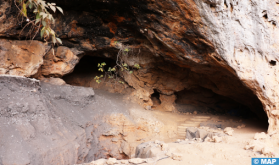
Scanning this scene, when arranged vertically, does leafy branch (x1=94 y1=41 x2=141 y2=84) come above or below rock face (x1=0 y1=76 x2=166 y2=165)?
above

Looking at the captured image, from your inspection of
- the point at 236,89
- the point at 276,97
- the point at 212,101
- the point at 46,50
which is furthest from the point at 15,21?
the point at 212,101

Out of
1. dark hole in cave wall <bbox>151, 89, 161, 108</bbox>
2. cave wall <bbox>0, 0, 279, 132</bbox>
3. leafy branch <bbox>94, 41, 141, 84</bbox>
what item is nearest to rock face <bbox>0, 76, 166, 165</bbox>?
leafy branch <bbox>94, 41, 141, 84</bbox>

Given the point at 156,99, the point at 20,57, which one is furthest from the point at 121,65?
the point at 20,57

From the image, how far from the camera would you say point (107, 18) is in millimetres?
6066

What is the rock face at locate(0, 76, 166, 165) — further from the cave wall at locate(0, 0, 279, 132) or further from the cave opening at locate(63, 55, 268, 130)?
the cave opening at locate(63, 55, 268, 130)

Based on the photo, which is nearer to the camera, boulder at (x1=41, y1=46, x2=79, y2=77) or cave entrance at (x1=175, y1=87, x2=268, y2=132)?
boulder at (x1=41, y1=46, x2=79, y2=77)

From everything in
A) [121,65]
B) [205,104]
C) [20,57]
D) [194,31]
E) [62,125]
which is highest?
[194,31]

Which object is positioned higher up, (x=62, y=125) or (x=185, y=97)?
→ (x=185, y=97)

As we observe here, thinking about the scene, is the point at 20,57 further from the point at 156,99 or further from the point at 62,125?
the point at 156,99

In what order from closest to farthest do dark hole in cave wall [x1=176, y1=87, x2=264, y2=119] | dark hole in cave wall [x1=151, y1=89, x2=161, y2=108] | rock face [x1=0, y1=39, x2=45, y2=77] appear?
rock face [x1=0, y1=39, x2=45, y2=77]
dark hole in cave wall [x1=176, y1=87, x2=264, y2=119]
dark hole in cave wall [x1=151, y1=89, x2=161, y2=108]

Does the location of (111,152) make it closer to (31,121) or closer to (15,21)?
(31,121)

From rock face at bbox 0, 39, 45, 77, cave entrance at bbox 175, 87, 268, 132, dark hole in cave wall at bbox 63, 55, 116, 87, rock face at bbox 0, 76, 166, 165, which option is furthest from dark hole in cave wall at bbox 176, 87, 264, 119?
rock face at bbox 0, 39, 45, 77

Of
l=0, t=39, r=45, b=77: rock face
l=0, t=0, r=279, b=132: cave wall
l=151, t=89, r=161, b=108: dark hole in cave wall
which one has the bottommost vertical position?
l=151, t=89, r=161, b=108: dark hole in cave wall

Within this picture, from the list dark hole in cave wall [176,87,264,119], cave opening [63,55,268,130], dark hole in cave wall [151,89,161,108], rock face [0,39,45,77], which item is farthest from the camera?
dark hole in cave wall [151,89,161,108]
